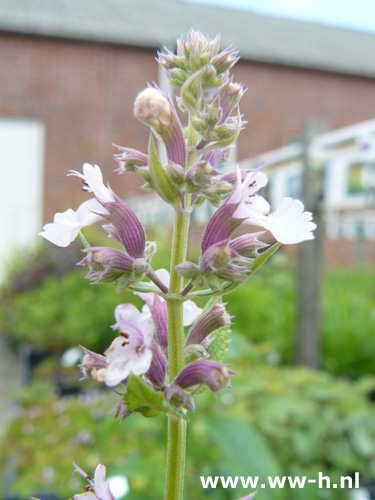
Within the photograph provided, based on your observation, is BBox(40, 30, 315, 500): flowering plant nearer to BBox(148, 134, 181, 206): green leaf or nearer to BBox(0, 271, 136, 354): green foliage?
BBox(148, 134, 181, 206): green leaf

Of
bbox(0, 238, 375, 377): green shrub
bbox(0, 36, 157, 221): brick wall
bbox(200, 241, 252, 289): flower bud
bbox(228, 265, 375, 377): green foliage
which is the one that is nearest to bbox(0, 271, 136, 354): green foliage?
bbox(0, 238, 375, 377): green shrub

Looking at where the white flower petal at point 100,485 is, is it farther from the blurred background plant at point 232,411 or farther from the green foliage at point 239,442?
the blurred background plant at point 232,411

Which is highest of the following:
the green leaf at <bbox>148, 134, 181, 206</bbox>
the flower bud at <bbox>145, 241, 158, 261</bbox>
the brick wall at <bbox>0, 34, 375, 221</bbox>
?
the brick wall at <bbox>0, 34, 375, 221</bbox>

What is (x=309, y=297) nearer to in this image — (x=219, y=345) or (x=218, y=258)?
(x=219, y=345)

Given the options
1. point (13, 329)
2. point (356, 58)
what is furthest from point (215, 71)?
point (356, 58)

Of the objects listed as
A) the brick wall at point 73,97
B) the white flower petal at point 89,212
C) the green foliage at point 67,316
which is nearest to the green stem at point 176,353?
the white flower petal at point 89,212
